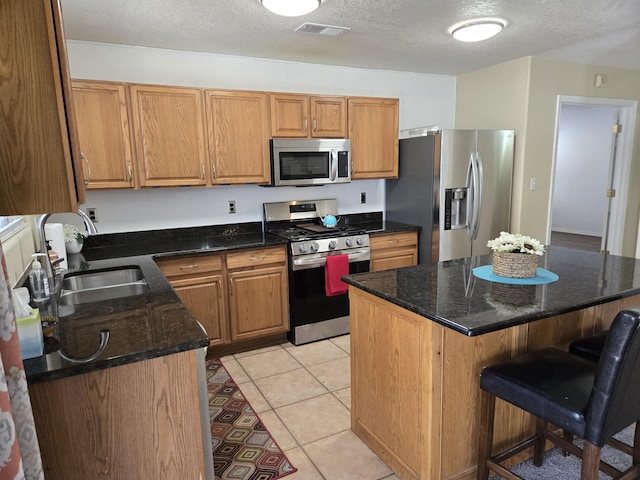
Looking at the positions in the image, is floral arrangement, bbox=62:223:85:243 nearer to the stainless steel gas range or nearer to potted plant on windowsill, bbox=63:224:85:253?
potted plant on windowsill, bbox=63:224:85:253

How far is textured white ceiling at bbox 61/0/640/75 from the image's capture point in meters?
2.55

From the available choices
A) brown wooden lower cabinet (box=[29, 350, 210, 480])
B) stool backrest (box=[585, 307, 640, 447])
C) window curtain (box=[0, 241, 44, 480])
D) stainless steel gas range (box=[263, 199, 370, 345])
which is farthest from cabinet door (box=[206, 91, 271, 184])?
stool backrest (box=[585, 307, 640, 447])

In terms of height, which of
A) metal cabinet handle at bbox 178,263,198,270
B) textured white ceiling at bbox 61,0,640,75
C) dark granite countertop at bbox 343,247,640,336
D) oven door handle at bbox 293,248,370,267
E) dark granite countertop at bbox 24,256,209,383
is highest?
Result: textured white ceiling at bbox 61,0,640,75

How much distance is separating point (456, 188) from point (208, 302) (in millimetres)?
2285

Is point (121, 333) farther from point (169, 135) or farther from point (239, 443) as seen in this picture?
point (169, 135)

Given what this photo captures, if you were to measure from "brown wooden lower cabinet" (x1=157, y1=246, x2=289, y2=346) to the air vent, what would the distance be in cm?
159

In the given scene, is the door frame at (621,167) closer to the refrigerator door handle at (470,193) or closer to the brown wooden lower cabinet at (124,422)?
the refrigerator door handle at (470,193)

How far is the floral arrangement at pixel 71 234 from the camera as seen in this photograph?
2883 millimetres

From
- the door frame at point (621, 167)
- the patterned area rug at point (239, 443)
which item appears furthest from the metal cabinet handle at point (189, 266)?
the door frame at point (621, 167)

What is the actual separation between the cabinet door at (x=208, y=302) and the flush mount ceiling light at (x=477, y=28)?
2.44 metres

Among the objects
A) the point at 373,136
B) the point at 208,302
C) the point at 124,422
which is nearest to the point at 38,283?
the point at 124,422

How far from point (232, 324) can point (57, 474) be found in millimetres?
1996

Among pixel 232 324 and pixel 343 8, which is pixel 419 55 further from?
pixel 232 324

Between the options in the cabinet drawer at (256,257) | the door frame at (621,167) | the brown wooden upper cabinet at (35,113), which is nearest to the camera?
the brown wooden upper cabinet at (35,113)
